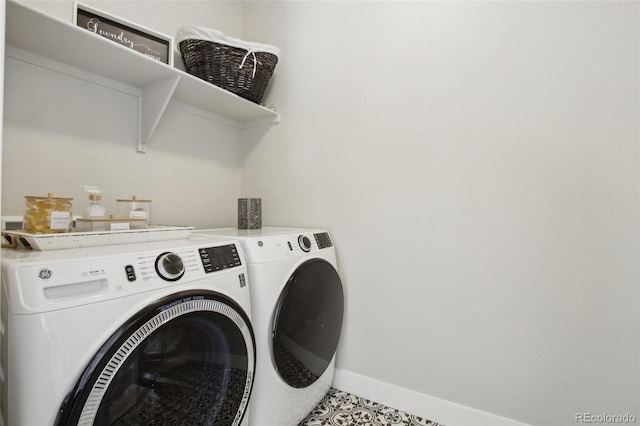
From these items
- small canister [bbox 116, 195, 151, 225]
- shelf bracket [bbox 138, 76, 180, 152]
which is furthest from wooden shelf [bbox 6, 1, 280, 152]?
small canister [bbox 116, 195, 151, 225]

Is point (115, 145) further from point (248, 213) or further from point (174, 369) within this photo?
point (174, 369)

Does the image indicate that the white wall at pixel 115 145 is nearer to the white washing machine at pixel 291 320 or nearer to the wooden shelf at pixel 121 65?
the wooden shelf at pixel 121 65

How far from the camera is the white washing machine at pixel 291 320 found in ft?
3.84

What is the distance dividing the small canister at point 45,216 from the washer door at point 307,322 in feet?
2.43

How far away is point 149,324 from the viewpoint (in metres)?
0.79

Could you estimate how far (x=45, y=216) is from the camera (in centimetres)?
98

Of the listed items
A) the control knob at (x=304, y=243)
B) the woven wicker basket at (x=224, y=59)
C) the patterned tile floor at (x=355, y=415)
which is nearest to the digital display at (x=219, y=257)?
the control knob at (x=304, y=243)

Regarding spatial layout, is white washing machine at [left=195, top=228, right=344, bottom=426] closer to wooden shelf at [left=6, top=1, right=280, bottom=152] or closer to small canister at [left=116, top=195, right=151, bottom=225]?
small canister at [left=116, top=195, right=151, bottom=225]

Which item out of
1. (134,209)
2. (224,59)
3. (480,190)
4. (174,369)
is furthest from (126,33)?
(480,190)

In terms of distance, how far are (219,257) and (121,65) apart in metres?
0.95

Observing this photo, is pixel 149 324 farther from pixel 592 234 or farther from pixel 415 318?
pixel 592 234

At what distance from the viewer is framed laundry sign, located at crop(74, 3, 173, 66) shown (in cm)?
120

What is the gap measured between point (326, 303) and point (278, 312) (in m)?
0.35

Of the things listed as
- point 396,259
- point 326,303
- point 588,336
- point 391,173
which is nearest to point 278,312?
point 326,303
